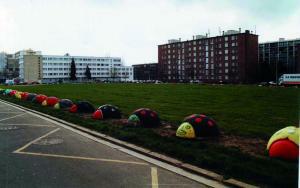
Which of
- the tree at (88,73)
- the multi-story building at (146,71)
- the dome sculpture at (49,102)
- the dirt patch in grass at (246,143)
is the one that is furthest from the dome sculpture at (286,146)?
the tree at (88,73)

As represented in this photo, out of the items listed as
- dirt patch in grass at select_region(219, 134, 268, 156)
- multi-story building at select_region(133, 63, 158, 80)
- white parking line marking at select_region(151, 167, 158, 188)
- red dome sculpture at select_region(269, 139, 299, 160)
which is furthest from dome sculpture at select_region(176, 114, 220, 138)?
multi-story building at select_region(133, 63, 158, 80)

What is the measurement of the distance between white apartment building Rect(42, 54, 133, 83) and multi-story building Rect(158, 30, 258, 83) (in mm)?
38450

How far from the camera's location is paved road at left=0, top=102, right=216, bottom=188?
7.64 meters

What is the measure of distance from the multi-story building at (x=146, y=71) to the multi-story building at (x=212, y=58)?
49.0ft

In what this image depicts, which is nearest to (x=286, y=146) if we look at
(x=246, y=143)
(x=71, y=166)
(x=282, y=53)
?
(x=246, y=143)

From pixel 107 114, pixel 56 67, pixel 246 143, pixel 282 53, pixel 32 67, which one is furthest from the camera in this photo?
pixel 56 67

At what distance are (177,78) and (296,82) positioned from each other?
71.2 meters

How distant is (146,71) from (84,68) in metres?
30.8

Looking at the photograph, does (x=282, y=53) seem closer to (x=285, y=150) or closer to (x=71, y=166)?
(x=285, y=150)

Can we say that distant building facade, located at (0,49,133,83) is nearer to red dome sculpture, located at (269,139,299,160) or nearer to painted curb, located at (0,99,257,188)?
painted curb, located at (0,99,257,188)

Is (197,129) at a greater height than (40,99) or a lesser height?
lesser

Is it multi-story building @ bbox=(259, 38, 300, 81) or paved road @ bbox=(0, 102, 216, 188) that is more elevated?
multi-story building @ bbox=(259, 38, 300, 81)

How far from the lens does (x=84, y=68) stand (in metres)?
182

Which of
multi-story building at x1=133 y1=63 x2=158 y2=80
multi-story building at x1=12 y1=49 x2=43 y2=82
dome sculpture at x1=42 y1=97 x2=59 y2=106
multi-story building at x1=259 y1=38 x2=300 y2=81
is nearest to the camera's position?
dome sculpture at x1=42 y1=97 x2=59 y2=106
